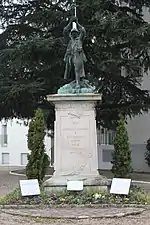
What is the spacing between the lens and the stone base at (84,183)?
11188 mm

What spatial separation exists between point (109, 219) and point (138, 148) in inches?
679

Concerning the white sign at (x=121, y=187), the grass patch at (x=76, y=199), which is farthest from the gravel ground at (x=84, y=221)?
the white sign at (x=121, y=187)

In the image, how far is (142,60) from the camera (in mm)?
19281

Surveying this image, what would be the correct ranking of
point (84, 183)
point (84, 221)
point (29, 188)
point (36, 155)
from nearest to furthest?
point (84, 221) < point (29, 188) < point (84, 183) < point (36, 155)

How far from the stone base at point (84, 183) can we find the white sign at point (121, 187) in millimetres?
591

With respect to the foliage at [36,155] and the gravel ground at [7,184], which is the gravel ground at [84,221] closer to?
the foliage at [36,155]

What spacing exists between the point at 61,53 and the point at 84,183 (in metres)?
7.68

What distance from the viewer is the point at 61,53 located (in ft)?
58.2

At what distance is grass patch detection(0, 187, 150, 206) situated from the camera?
10.2 m

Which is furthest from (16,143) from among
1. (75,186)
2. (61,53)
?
(75,186)

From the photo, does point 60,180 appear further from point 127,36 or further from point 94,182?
point 127,36

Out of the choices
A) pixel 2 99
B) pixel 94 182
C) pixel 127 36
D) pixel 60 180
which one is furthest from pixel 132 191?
pixel 2 99

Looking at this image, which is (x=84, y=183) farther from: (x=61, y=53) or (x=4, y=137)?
(x=4, y=137)

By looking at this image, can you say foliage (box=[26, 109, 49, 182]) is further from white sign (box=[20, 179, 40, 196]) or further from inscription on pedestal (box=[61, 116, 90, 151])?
white sign (box=[20, 179, 40, 196])
